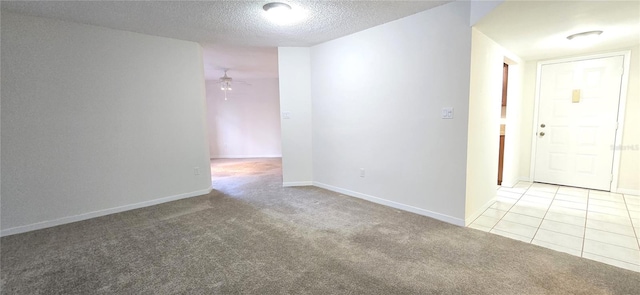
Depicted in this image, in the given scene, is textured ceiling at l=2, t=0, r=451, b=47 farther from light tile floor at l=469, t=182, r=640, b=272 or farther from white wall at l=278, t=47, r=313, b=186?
light tile floor at l=469, t=182, r=640, b=272

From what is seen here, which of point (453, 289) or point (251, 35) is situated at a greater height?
A: point (251, 35)

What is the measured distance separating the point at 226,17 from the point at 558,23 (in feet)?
10.9

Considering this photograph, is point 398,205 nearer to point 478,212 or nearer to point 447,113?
point 478,212

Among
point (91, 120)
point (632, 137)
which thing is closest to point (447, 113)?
point (632, 137)

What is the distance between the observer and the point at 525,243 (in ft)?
7.95

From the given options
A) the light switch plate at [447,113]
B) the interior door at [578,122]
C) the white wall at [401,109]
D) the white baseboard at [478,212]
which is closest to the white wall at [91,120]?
the white wall at [401,109]

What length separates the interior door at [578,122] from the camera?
3.84 m

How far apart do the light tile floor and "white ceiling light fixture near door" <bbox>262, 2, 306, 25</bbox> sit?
2870 mm

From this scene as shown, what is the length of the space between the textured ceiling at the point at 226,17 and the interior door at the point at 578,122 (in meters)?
2.97

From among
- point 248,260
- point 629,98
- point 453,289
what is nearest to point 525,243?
point 453,289

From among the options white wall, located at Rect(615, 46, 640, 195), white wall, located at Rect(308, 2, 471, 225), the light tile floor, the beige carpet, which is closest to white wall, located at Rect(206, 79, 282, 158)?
white wall, located at Rect(308, 2, 471, 225)

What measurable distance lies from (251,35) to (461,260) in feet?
Result: 11.3

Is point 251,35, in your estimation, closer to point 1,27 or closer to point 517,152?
point 1,27

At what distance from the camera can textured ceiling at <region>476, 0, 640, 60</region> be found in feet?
7.22
